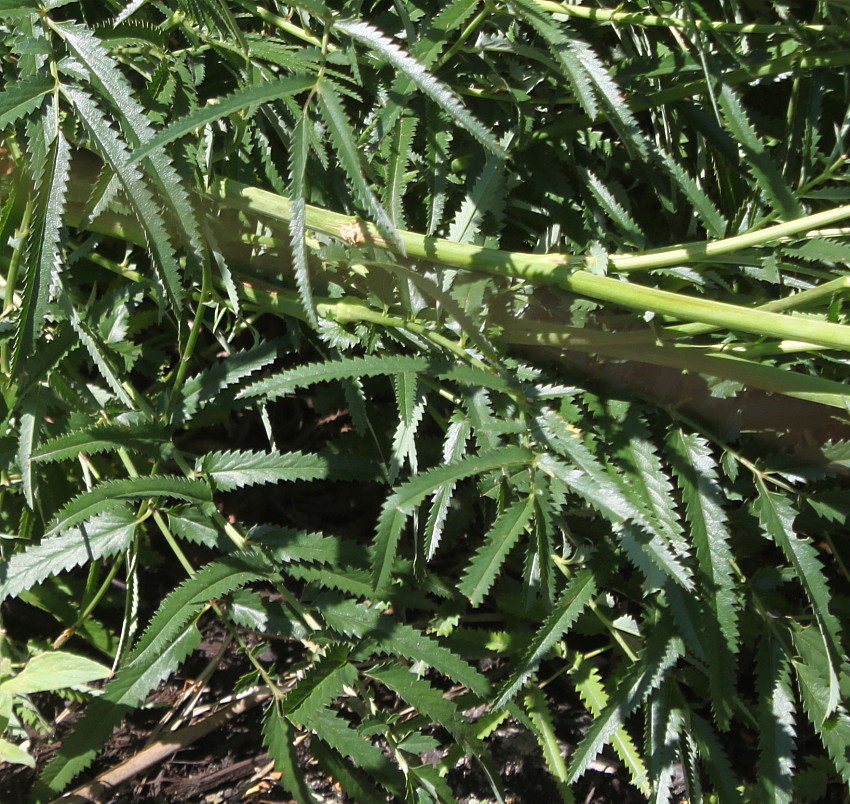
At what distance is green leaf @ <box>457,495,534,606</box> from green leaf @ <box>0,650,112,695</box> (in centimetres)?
40

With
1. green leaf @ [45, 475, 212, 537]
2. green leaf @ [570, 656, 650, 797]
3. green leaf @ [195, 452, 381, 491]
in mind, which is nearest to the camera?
green leaf @ [45, 475, 212, 537]

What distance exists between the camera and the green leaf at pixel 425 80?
0.73 m

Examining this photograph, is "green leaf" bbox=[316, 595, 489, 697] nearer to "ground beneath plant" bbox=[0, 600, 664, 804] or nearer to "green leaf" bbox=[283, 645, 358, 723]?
"green leaf" bbox=[283, 645, 358, 723]

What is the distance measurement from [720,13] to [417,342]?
61 centimetres

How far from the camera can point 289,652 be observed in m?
1.40

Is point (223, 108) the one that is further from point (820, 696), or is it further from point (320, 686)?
point (820, 696)

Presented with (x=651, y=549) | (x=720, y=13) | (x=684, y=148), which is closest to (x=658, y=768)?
(x=651, y=549)

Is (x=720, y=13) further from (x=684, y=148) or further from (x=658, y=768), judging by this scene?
(x=658, y=768)

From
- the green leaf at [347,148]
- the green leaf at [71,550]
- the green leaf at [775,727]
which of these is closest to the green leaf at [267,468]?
the green leaf at [71,550]

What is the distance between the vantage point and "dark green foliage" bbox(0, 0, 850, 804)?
0.87 m

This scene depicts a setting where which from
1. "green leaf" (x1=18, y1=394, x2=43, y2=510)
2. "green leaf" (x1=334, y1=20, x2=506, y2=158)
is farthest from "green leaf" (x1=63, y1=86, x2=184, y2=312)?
"green leaf" (x1=18, y1=394, x2=43, y2=510)

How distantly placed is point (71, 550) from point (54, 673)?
0.16 meters

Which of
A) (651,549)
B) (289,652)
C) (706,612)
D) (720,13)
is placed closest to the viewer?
(651,549)

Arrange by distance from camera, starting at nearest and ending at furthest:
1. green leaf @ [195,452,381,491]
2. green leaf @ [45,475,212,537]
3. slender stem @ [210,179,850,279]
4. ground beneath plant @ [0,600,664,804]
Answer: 1. slender stem @ [210,179,850,279]
2. green leaf @ [45,475,212,537]
3. green leaf @ [195,452,381,491]
4. ground beneath plant @ [0,600,664,804]
